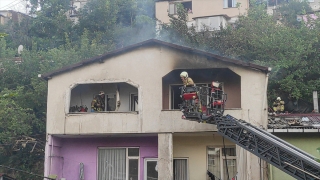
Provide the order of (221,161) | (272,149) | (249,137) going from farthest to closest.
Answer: (221,161)
(249,137)
(272,149)

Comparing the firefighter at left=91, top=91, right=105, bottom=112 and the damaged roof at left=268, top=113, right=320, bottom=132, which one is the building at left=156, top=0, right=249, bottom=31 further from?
the damaged roof at left=268, top=113, right=320, bottom=132

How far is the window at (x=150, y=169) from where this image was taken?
21.8 meters

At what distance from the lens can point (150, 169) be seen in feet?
71.9

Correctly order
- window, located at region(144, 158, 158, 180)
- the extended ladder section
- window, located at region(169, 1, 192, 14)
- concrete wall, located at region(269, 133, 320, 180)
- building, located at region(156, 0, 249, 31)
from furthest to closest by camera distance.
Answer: window, located at region(169, 1, 192, 14) < building, located at region(156, 0, 249, 31) < window, located at region(144, 158, 158, 180) < concrete wall, located at region(269, 133, 320, 180) < the extended ladder section

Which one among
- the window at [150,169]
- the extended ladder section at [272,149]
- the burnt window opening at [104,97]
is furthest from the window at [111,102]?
the extended ladder section at [272,149]

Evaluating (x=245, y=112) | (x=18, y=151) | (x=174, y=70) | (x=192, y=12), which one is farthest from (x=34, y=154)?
(x=192, y=12)

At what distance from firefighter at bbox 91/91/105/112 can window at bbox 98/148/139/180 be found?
190cm

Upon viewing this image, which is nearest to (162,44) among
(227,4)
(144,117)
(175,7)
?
(144,117)

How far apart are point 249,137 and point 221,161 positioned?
6373mm

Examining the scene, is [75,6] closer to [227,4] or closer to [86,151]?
[227,4]

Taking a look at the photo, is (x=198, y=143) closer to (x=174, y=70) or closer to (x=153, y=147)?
(x=153, y=147)

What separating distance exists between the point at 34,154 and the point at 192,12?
2511 centimetres

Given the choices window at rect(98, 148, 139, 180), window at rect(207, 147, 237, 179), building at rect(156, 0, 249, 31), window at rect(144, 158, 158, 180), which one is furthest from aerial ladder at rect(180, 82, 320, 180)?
building at rect(156, 0, 249, 31)

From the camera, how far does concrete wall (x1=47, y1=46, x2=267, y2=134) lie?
19.7 meters
